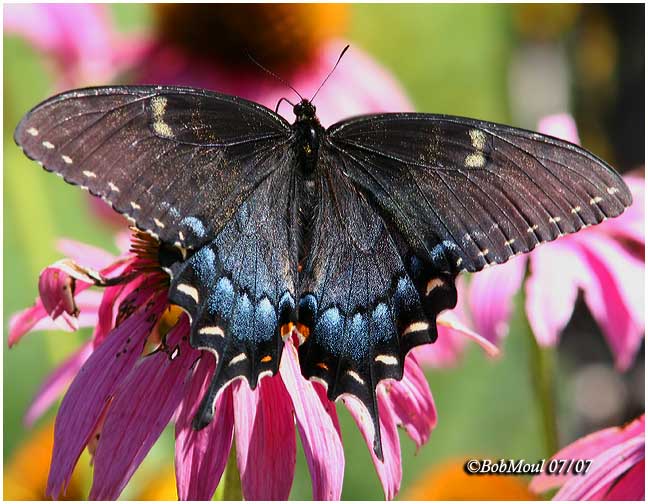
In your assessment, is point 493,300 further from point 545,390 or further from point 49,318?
point 49,318

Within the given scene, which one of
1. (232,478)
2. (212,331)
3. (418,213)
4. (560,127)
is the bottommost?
(232,478)

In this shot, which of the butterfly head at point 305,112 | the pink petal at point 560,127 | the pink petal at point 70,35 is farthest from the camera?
the pink petal at point 70,35

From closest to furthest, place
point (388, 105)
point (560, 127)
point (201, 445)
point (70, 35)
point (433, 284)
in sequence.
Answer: point (201, 445), point (433, 284), point (560, 127), point (70, 35), point (388, 105)

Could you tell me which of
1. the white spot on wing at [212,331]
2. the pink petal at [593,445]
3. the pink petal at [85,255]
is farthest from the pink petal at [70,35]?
the pink petal at [593,445]

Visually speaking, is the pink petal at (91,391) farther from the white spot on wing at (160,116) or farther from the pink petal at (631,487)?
the pink petal at (631,487)

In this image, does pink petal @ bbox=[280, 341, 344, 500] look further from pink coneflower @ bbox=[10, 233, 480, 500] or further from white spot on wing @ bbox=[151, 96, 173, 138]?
white spot on wing @ bbox=[151, 96, 173, 138]

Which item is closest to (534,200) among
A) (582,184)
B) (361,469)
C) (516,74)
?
(582,184)

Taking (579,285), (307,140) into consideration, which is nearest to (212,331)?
(307,140)

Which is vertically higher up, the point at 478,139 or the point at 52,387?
the point at 478,139

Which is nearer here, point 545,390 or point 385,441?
point 385,441
